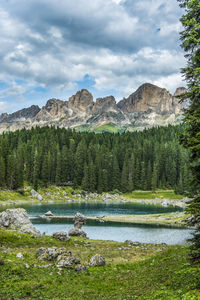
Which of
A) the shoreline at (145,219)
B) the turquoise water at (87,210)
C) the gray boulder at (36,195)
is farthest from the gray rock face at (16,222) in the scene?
the gray boulder at (36,195)

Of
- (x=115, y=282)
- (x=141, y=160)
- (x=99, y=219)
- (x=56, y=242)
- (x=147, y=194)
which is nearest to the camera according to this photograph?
(x=115, y=282)

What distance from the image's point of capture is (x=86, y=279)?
1959 cm

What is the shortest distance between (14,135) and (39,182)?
64554 mm

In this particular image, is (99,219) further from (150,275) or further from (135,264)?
(150,275)

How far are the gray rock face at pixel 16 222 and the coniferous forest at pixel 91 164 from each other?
71154 millimetres

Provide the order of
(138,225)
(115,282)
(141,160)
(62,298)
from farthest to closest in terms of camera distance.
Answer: (141,160), (138,225), (115,282), (62,298)

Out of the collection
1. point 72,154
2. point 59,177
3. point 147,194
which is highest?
point 72,154

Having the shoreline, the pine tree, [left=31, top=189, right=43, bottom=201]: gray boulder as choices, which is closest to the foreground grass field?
the shoreline

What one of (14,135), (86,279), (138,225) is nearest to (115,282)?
(86,279)

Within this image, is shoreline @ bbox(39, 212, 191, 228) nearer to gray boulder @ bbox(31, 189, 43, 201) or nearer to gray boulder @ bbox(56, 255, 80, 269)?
gray boulder @ bbox(31, 189, 43, 201)

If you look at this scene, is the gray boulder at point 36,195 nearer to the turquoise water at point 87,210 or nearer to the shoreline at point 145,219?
the turquoise water at point 87,210

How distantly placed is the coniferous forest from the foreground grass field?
9051 centimetres

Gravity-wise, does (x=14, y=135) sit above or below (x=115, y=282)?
above

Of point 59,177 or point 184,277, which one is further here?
point 59,177
